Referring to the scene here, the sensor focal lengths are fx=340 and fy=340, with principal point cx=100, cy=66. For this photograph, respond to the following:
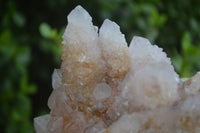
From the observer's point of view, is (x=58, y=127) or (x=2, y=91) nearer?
(x=58, y=127)

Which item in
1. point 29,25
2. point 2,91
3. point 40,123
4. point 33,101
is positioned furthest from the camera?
point 33,101

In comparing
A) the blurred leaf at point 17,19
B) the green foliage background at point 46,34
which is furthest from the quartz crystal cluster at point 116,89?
the blurred leaf at point 17,19

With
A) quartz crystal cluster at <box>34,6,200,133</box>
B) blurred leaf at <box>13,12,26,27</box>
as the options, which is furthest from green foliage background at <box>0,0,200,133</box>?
quartz crystal cluster at <box>34,6,200,133</box>

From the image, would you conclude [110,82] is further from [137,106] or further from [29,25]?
[29,25]

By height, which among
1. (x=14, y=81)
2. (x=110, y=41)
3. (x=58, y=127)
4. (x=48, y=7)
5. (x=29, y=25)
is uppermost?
(x=48, y=7)

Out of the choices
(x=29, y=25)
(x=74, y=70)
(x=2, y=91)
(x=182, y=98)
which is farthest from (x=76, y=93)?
(x=29, y=25)

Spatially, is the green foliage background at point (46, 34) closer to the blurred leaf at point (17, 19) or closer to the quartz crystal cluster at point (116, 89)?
the blurred leaf at point (17, 19)

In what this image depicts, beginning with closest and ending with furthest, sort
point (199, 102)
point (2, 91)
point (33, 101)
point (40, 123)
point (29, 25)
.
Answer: point (199, 102)
point (40, 123)
point (2, 91)
point (29, 25)
point (33, 101)
